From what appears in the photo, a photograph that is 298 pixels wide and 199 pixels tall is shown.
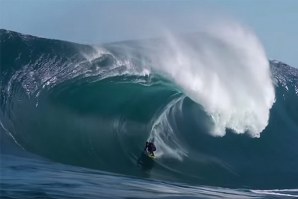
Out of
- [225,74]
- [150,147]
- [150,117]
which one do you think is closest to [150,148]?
[150,147]

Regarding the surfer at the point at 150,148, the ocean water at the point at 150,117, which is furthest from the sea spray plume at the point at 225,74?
the surfer at the point at 150,148

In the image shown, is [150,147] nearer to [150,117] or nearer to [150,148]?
[150,148]

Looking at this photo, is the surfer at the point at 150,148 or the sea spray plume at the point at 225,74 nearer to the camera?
the surfer at the point at 150,148

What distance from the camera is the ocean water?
43.1 ft

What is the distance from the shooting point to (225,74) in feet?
67.4

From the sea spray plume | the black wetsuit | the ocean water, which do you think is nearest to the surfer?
the black wetsuit

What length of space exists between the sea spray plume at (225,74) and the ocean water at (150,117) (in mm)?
35

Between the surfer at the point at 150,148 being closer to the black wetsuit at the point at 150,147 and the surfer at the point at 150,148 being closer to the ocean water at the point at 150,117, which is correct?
the black wetsuit at the point at 150,147

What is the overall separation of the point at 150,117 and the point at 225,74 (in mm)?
3766

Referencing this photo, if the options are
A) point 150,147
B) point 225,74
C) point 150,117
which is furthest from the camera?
point 225,74

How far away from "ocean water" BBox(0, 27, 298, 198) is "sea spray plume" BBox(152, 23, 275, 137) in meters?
0.03

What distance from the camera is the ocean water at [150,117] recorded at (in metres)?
13.1

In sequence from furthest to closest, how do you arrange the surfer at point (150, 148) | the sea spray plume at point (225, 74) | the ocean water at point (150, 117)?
the sea spray plume at point (225, 74), the surfer at point (150, 148), the ocean water at point (150, 117)

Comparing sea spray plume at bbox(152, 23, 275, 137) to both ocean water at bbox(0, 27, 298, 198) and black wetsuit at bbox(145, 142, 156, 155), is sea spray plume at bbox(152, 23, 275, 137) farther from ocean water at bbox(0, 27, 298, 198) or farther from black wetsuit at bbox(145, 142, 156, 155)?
black wetsuit at bbox(145, 142, 156, 155)
